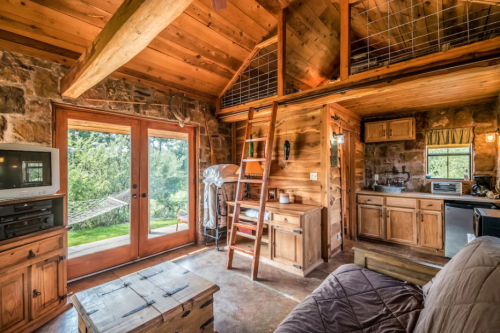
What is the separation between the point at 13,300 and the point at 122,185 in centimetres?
166

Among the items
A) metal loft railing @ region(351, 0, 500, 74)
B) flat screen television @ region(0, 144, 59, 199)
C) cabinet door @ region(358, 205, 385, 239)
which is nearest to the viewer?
flat screen television @ region(0, 144, 59, 199)

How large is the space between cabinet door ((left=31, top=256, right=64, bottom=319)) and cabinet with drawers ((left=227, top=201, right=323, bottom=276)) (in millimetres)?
2093

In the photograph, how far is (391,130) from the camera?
14.2ft

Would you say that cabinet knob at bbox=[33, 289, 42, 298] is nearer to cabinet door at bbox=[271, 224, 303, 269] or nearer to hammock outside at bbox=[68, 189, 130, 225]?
hammock outside at bbox=[68, 189, 130, 225]

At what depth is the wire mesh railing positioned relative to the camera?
3850 mm

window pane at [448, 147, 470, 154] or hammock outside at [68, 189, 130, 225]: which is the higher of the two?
window pane at [448, 147, 470, 154]

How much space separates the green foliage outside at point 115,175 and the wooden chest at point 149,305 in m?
1.72

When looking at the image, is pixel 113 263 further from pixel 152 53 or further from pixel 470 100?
pixel 470 100

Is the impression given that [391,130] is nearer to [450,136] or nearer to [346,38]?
[450,136]

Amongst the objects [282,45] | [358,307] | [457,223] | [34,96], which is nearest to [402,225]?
[457,223]

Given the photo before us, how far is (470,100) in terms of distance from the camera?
358 centimetres

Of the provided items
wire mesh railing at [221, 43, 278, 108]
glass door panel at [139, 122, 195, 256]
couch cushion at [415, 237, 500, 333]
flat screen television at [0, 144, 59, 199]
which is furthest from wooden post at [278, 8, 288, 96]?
flat screen television at [0, 144, 59, 199]

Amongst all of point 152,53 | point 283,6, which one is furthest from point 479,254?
point 152,53

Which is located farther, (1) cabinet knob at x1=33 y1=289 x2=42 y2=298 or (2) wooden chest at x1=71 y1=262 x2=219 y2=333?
(1) cabinet knob at x1=33 y1=289 x2=42 y2=298
